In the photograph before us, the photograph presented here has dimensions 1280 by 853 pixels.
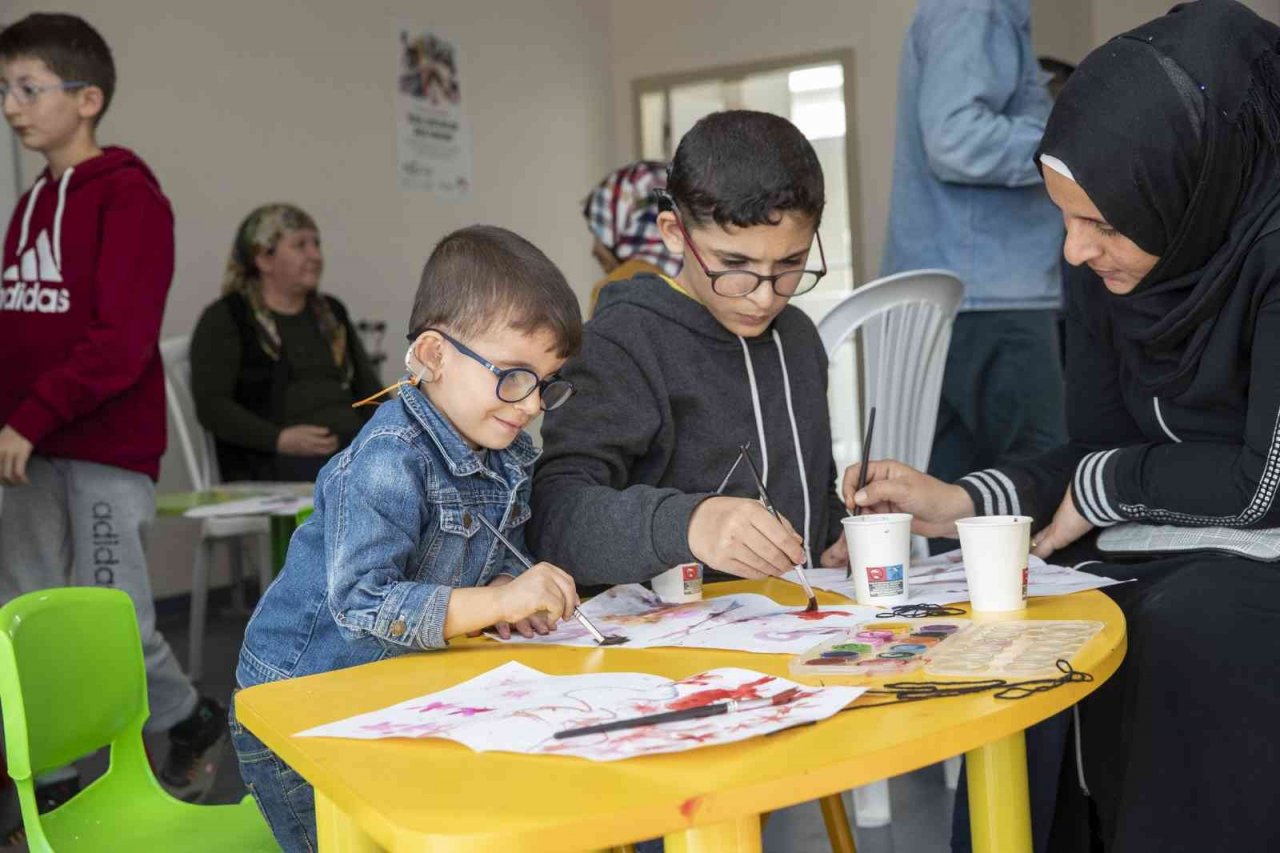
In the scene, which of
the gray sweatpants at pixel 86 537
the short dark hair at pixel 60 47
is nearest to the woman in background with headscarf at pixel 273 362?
the gray sweatpants at pixel 86 537

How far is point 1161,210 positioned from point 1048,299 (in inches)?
49.7

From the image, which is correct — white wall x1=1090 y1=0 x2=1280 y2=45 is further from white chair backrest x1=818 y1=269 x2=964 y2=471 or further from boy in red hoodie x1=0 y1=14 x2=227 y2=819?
boy in red hoodie x1=0 y1=14 x2=227 y2=819

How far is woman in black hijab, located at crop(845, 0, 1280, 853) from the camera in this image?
1308mm

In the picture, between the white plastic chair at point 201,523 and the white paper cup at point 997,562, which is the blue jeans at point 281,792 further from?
the white plastic chair at point 201,523

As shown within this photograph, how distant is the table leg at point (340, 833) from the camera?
3.21 feet

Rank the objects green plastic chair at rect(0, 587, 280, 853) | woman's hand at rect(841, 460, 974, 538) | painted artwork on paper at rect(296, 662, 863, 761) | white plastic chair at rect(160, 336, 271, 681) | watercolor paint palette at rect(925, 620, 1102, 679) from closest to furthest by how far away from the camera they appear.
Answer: painted artwork on paper at rect(296, 662, 863, 761) → watercolor paint palette at rect(925, 620, 1102, 679) → green plastic chair at rect(0, 587, 280, 853) → woman's hand at rect(841, 460, 974, 538) → white plastic chair at rect(160, 336, 271, 681)

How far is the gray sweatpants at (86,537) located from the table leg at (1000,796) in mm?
1999

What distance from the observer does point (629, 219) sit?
351cm

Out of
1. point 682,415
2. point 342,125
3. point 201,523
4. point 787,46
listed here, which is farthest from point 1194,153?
point 787,46

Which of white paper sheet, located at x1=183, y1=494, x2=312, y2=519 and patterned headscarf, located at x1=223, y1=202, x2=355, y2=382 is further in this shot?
patterned headscarf, located at x1=223, y1=202, x2=355, y2=382

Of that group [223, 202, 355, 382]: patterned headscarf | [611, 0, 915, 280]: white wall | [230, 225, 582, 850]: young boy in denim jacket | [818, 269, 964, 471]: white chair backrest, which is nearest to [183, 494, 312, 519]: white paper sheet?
[818, 269, 964, 471]: white chair backrest

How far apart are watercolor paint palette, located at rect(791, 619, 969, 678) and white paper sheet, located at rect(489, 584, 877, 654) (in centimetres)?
3

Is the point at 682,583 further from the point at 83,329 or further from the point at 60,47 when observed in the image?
the point at 60,47

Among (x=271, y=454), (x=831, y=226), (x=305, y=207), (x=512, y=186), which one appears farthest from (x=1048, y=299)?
(x=831, y=226)
